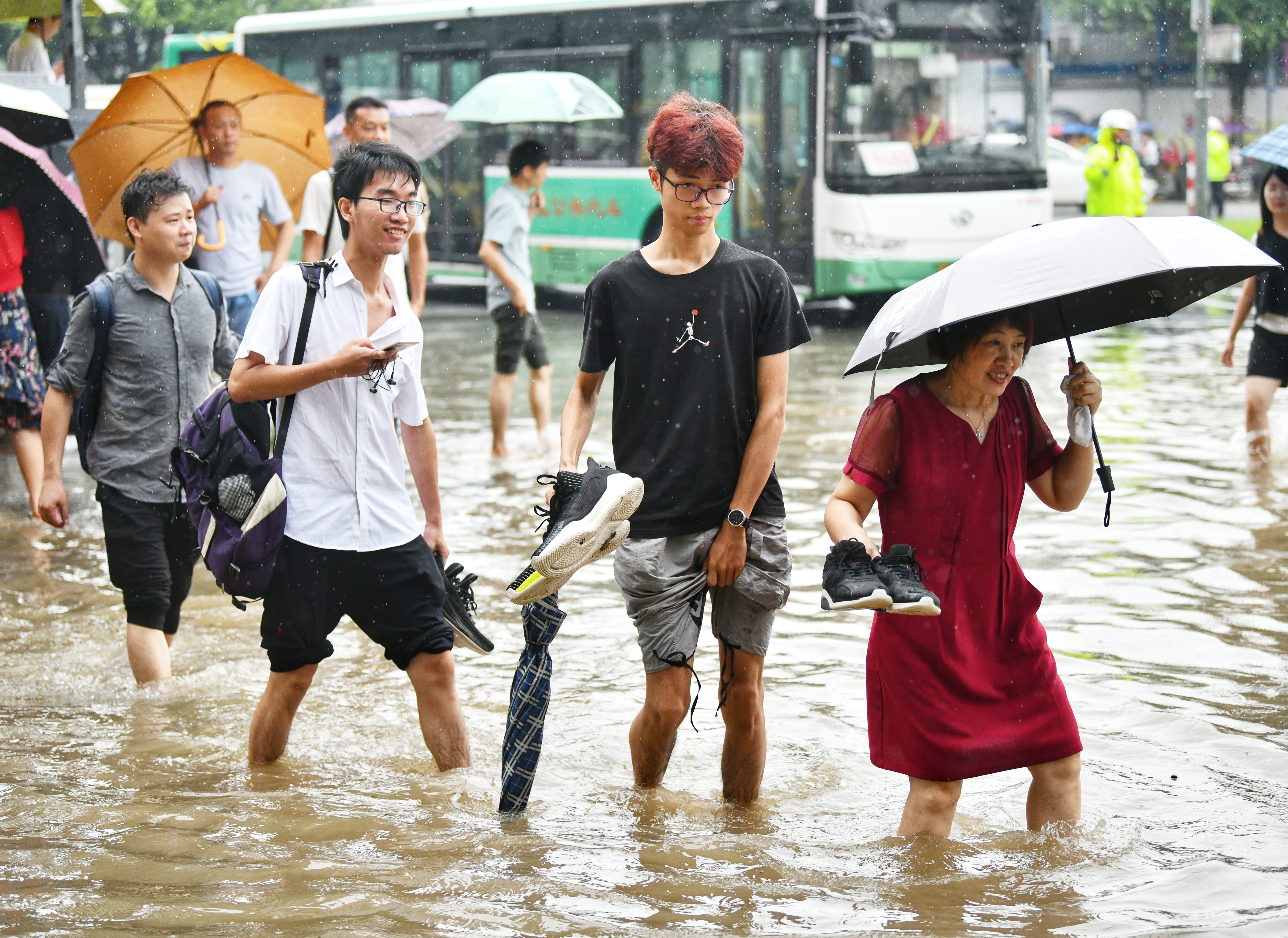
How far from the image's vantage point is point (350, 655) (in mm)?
6289

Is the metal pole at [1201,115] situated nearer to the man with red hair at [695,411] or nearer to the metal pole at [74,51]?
the metal pole at [74,51]

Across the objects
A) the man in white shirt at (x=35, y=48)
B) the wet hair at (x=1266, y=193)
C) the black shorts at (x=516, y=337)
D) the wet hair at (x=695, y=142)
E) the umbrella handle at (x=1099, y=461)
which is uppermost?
the man in white shirt at (x=35, y=48)

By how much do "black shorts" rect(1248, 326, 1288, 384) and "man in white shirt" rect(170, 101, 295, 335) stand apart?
5.52 meters

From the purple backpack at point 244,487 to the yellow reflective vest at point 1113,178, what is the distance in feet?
46.3

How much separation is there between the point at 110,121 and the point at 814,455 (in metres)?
4.65

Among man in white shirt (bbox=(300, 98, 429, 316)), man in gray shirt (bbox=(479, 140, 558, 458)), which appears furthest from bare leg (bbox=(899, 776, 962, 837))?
man in gray shirt (bbox=(479, 140, 558, 458))

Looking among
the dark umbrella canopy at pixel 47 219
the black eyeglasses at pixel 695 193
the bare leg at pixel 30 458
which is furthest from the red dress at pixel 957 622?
the bare leg at pixel 30 458

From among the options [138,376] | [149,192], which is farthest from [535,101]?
[138,376]

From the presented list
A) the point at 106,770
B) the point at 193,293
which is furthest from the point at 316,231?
the point at 106,770

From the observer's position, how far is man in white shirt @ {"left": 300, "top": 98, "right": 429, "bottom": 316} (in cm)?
842

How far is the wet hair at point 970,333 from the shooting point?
375 cm

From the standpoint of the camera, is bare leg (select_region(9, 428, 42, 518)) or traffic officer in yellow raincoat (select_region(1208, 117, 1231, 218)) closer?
bare leg (select_region(9, 428, 42, 518))

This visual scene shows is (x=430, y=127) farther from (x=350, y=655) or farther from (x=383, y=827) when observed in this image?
(x=383, y=827)

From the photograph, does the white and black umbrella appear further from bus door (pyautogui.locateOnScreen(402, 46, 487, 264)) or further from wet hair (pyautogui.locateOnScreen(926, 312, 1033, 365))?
bus door (pyautogui.locateOnScreen(402, 46, 487, 264))
